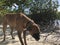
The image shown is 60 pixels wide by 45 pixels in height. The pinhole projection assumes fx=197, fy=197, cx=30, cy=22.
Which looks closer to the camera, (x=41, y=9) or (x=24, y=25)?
(x=24, y=25)

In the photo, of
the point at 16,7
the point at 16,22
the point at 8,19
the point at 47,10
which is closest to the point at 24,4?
the point at 16,7

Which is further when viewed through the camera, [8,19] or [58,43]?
[8,19]

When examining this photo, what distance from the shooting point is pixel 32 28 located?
23.6 ft

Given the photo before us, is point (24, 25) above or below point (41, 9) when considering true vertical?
above

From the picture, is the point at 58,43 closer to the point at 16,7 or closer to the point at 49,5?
the point at 49,5

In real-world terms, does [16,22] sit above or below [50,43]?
above

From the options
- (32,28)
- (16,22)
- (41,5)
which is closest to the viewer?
(32,28)

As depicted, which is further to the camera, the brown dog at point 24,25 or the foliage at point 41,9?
the foliage at point 41,9

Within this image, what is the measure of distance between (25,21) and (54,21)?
668 cm

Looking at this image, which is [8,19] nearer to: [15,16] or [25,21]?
[15,16]

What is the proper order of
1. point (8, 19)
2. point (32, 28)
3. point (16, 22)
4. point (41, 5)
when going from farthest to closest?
point (41, 5), point (8, 19), point (16, 22), point (32, 28)

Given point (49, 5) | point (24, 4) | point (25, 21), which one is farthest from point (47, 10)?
point (25, 21)

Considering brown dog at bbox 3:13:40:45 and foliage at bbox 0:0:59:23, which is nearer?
brown dog at bbox 3:13:40:45

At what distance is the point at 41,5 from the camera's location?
13.9m
